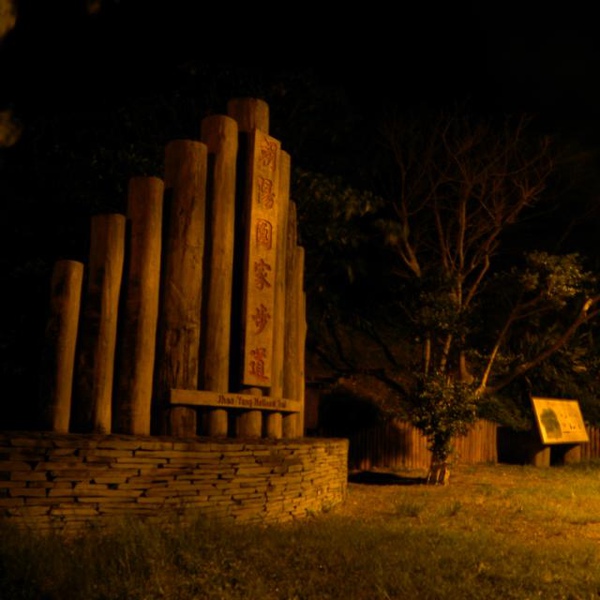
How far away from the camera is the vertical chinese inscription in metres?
10.2

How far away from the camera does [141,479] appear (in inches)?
315

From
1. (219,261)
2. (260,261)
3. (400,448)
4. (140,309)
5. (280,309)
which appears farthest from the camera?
(400,448)

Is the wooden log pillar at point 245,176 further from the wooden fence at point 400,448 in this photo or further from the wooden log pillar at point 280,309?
the wooden fence at point 400,448

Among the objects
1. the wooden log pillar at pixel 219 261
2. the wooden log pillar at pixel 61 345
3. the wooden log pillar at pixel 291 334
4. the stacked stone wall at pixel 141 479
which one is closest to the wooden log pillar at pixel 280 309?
the wooden log pillar at pixel 291 334

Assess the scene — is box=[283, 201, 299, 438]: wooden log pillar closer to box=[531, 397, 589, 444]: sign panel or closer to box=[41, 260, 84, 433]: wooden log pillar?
box=[41, 260, 84, 433]: wooden log pillar

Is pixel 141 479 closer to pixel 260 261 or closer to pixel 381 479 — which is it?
pixel 260 261

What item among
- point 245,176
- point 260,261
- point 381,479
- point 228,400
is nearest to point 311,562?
point 228,400

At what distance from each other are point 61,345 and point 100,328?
469 mm

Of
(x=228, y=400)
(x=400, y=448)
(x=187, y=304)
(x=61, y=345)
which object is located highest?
(x=187, y=304)

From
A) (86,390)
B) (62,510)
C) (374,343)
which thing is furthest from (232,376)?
(374,343)

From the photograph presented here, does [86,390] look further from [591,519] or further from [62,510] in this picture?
[591,519]

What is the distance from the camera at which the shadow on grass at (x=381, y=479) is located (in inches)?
630

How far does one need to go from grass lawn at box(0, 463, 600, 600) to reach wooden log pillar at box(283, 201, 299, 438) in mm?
1597

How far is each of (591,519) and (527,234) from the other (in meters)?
13.2
